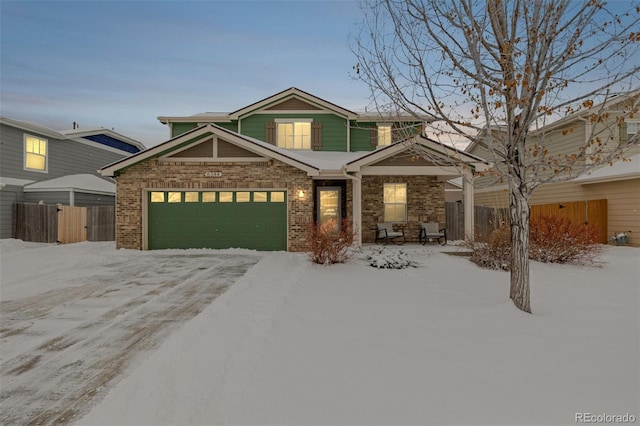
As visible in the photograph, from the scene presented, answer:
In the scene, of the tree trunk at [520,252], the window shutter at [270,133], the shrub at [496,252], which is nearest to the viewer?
the tree trunk at [520,252]

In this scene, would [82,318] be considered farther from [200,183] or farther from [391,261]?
[200,183]

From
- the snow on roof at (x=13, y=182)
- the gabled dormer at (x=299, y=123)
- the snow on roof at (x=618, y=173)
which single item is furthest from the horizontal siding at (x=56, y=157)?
the snow on roof at (x=618, y=173)

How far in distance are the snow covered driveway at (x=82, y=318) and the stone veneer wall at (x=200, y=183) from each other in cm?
263

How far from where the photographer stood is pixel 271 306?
18.1 feet

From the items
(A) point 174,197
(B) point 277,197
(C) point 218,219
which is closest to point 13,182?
(A) point 174,197

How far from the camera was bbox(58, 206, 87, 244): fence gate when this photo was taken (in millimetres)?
16578

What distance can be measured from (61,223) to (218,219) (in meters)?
9.12

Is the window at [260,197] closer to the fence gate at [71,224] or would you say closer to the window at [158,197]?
the window at [158,197]

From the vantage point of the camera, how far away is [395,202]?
15617mm

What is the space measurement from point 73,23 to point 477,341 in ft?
72.8

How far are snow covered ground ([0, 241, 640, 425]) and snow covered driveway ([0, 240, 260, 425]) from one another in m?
0.37

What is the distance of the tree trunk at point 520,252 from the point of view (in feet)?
17.8

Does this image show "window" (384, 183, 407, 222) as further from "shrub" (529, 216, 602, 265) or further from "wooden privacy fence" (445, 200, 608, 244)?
"shrub" (529, 216, 602, 265)

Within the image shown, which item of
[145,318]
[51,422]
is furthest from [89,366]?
[145,318]
